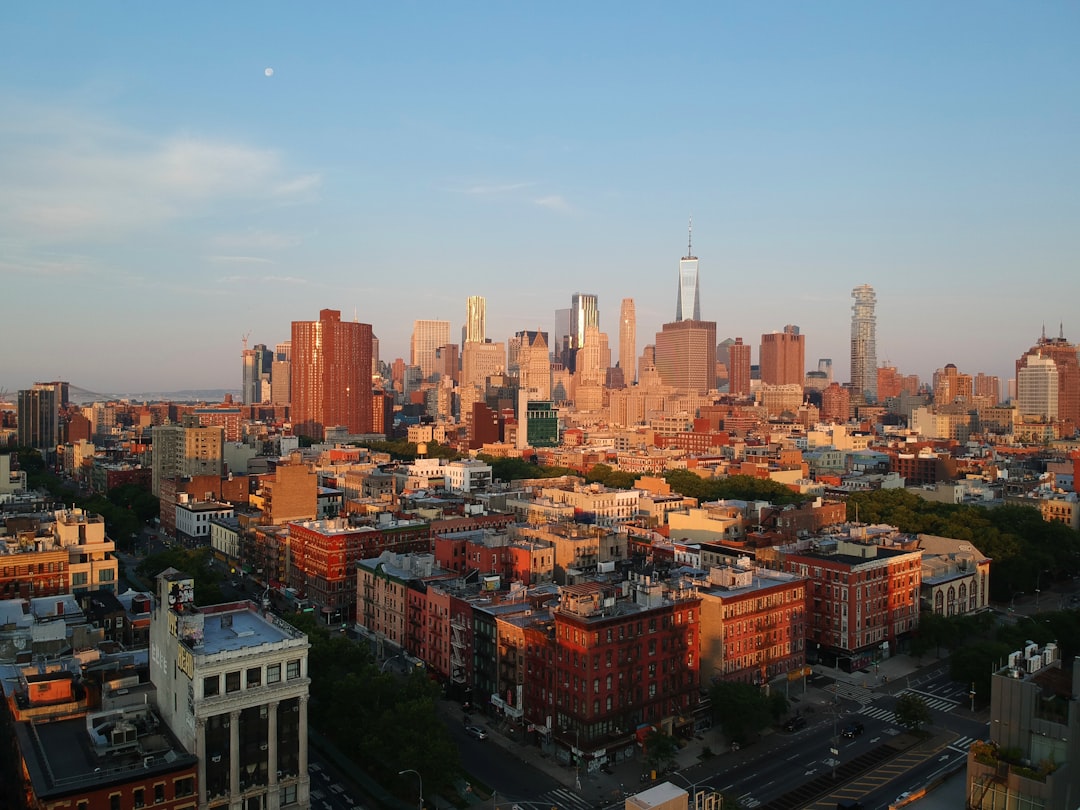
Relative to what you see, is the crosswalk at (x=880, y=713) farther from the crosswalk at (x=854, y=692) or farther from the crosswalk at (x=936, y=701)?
the crosswalk at (x=936, y=701)

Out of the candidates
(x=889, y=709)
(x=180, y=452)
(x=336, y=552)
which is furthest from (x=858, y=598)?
(x=180, y=452)

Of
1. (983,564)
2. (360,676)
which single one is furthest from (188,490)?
(983,564)

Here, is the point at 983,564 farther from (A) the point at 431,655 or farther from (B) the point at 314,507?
(B) the point at 314,507

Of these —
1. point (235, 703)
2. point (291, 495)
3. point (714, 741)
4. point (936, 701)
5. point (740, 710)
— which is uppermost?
point (235, 703)

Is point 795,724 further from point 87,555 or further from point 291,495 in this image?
point 291,495

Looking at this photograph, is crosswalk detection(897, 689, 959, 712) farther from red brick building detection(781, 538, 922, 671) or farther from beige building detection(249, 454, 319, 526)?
beige building detection(249, 454, 319, 526)

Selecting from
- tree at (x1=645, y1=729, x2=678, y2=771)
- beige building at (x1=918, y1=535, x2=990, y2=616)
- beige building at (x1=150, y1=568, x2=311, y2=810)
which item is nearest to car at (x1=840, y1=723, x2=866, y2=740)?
tree at (x1=645, y1=729, x2=678, y2=771)
